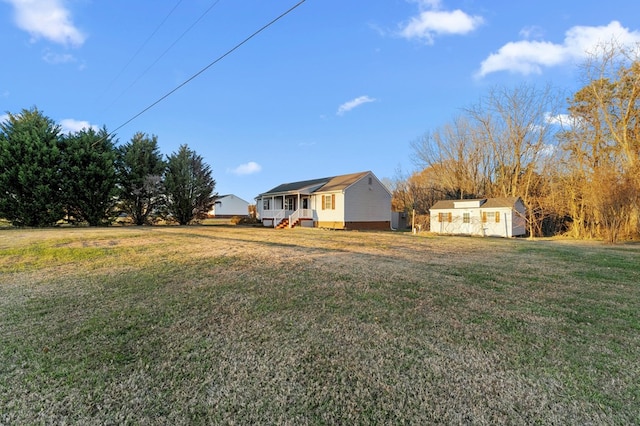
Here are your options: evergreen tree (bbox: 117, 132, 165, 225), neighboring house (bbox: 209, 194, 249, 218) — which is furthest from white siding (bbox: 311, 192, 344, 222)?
neighboring house (bbox: 209, 194, 249, 218)

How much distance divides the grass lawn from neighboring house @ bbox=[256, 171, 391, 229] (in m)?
16.1

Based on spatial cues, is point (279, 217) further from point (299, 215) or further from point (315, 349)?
→ point (315, 349)

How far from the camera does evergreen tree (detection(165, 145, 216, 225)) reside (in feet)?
79.2

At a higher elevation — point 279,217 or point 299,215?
point 299,215

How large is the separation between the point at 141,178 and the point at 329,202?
1426cm

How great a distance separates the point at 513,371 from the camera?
2.45 m

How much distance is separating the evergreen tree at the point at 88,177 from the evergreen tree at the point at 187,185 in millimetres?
3906

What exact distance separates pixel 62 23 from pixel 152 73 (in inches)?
117

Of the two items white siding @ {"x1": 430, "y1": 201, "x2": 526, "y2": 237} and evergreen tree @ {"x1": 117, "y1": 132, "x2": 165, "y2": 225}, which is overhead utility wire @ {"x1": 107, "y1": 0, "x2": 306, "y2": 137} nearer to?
evergreen tree @ {"x1": 117, "y1": 132, "x2": 165, "y2": 225}

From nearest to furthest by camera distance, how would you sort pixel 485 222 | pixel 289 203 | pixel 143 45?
pixel 143 45, pixel 485 222, pixel 289 203

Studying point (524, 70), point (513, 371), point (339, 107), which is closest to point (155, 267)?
point (513, 371)

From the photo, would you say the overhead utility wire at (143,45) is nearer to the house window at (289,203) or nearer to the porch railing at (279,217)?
the porch railing at (279,217)

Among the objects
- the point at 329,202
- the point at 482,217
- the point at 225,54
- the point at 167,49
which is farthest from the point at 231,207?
the point at 225,54

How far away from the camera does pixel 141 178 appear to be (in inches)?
898
